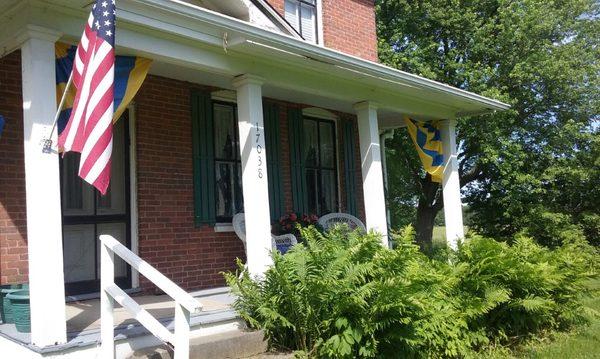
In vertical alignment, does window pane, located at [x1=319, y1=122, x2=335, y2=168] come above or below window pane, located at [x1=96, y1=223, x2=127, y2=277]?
above

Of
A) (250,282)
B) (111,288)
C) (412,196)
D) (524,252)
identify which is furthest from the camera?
(412,196)

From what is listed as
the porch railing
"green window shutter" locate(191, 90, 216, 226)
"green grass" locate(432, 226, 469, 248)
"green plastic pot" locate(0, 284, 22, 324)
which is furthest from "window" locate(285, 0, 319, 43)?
the porch railing

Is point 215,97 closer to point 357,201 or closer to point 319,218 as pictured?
point 319,218

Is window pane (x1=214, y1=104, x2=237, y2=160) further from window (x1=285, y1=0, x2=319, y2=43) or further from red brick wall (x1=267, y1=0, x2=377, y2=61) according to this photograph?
red brick wall (x1=267, y1=0, x2=377, y2=61)

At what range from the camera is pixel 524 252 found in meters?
6.96

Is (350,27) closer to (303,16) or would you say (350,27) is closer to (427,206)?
(303,16)

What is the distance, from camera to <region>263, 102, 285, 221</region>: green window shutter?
785 cm

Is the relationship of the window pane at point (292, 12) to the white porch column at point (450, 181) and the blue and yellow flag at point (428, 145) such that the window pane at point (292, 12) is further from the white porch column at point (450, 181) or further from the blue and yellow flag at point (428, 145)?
the white porch column at point (450, 181)

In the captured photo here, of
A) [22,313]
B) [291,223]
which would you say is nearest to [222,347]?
[22,313]

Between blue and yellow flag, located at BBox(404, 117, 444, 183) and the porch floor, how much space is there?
4094mm

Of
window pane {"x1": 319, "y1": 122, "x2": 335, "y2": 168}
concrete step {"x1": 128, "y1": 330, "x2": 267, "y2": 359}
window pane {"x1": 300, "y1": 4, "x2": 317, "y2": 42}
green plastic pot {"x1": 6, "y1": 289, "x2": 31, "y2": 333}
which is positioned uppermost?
window pane {"x1": 300, "y1": 4, "x2": 317, "y2": 42}

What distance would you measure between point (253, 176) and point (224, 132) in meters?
2.00

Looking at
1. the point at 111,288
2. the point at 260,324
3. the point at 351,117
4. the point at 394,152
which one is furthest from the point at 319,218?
the point at 394,152

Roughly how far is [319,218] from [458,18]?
39.0 ft
